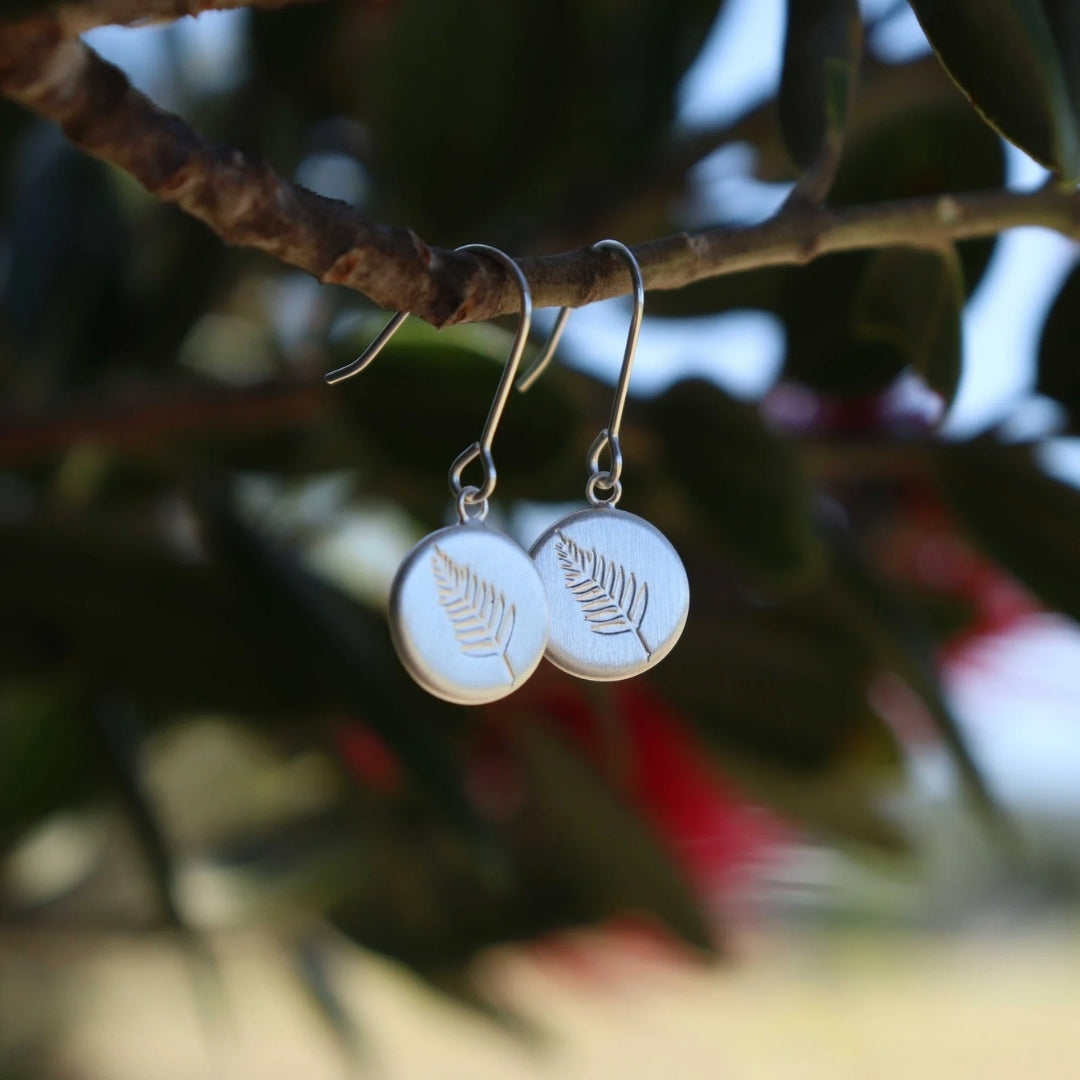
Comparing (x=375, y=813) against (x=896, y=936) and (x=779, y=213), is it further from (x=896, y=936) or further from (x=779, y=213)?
(x=896, y=936)

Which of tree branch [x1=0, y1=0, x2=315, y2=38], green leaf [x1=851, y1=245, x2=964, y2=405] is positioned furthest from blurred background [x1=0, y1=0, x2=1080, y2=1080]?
tree branch [x1=0, y1=0, x2=315, y2=38]

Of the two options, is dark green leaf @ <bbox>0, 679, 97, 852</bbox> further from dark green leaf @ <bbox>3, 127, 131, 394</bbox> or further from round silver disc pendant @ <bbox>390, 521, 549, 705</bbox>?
round silver disc pendant @ <bbox>390, 521, 549, 705</bbox>

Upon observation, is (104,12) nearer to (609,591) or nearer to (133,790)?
(609,591)

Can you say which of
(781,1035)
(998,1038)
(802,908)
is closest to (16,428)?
(802,908)

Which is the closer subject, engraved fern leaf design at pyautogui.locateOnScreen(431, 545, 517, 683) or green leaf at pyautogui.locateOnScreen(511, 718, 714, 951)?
engraved fern leaf design at pyautogui.locateOnScreen(431, 545, 517, 683)

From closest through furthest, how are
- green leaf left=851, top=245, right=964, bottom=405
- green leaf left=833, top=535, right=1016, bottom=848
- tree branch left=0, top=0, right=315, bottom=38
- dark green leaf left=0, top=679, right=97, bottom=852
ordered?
tree branch left=0, top=0, right=315, bottom=38
green leaf left=851, top=245, right=964, bottom=405
green leaf left=833, top=535, right=1016, bottom=848
dark green leaf left=0, top=679, right=97, bottom=852

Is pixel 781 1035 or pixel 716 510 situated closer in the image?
pixel 716 510
